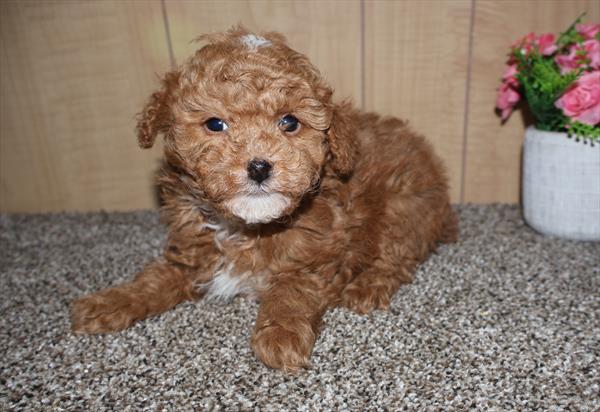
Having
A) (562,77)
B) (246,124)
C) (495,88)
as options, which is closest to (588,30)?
(562,77)

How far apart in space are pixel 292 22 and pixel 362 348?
1.74m

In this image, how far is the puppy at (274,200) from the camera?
1.78 meters

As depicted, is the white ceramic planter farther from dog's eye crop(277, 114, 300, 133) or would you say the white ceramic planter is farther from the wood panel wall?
dog's eye crop(277, 114, 300, 133)

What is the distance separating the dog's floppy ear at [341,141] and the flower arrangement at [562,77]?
1103mm

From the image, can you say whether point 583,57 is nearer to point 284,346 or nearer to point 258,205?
point 258,205

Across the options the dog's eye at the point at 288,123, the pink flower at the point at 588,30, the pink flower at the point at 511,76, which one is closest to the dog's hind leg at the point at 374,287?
the dog's eye at the point at 288,123

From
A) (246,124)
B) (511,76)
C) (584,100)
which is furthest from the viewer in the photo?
(511,76)

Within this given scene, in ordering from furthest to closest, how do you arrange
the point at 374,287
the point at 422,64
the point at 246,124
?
the point at 422,64
the point at 374,287
the point at 246,124

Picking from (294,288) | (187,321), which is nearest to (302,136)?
(294,288)

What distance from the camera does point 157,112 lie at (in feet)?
6.53

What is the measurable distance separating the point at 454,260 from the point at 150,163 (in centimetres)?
178

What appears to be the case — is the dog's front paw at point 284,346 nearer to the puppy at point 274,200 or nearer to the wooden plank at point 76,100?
the puppy at point 274,200

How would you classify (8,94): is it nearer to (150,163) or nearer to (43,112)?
(43,112)

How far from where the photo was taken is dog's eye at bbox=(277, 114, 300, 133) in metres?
1.88
